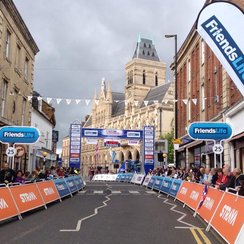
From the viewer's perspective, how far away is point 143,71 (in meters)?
124

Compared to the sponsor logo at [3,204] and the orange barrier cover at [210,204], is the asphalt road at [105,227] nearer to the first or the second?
the orange barrier cover at [210,204]

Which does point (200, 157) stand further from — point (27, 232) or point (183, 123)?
point (27, 232)

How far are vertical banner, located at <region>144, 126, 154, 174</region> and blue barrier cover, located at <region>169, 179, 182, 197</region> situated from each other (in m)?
24.4

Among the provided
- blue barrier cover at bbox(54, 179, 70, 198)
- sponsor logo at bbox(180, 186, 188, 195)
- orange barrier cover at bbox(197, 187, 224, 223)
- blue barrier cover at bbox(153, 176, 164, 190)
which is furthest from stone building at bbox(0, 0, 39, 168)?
orange barrier cover at bbox(197, 187, 224, 223)

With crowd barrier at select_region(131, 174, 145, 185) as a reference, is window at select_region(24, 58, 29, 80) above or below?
above

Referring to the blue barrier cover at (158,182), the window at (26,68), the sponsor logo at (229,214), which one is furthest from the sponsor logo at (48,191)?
the window at (26,68)

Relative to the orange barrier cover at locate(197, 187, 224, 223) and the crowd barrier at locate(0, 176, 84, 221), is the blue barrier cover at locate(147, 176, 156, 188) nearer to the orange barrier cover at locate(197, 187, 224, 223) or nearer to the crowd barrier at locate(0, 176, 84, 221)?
the crowd barrier at locate(0, 176, 84, 221)

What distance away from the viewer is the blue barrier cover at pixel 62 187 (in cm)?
1830

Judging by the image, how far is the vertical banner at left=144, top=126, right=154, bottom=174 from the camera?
150 feet

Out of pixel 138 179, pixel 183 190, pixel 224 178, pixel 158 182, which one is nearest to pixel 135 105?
pixel 138 179

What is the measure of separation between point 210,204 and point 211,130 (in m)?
5.33

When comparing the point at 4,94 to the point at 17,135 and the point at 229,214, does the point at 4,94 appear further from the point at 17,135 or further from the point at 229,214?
the point at 229,214

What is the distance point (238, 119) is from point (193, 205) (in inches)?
322

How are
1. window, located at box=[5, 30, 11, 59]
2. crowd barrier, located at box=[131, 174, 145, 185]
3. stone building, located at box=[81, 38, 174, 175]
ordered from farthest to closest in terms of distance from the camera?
stone building, located at box=[81, 38, 174, 175] < crowd barrier, located at box=[131, 174, 145, 185] < window, located at box=[5, 30, 11, 59]
